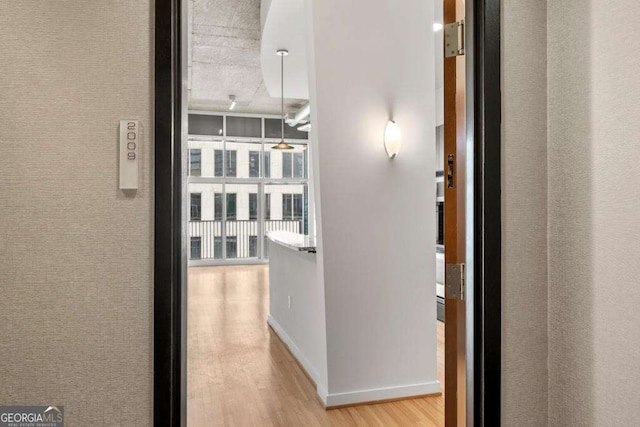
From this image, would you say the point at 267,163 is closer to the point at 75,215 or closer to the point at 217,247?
the point at 217,247

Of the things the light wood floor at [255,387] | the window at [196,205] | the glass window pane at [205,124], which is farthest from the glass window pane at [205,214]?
the light wood floor at [255,387]

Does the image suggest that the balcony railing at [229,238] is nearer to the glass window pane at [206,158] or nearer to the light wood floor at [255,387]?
the glass window pane at [206,158]

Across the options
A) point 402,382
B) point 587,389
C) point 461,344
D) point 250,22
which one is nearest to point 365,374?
point 402,382

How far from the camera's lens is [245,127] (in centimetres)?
1073

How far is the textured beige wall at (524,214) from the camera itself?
4.80 feet

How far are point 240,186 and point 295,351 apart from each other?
728 cm

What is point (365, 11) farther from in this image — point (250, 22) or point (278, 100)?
point (278, 100)

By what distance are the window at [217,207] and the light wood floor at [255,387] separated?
5096 millimetres

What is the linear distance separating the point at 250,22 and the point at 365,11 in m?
2.72

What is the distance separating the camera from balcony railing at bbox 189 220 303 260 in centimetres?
1048

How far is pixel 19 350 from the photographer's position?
1.21 m

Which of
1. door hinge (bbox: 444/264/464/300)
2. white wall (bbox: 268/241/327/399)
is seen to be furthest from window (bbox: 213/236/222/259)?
door hinge (bbox: 444/264/464/300)

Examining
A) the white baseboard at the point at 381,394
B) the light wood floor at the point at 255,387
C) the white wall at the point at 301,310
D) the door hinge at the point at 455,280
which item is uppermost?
the door hinge at the point at 455,280

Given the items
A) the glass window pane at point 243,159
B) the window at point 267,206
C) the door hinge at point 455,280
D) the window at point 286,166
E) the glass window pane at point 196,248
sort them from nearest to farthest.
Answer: the door hinge at point 455,280
the glass window pane at point 196,248
the glass window pane at point 243,159
the window at point 267,206
the window at point 286,166
